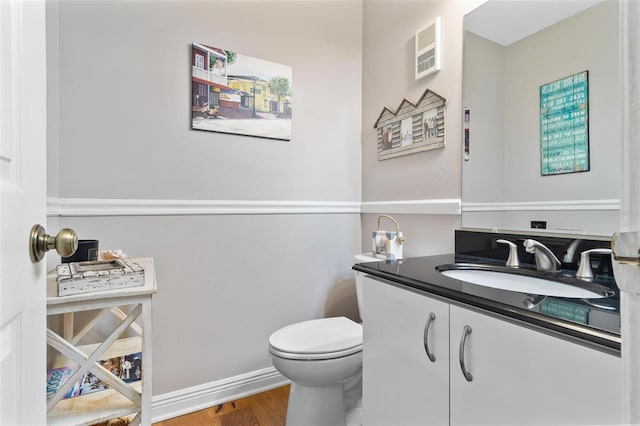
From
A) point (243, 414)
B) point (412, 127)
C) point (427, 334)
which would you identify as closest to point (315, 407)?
point (243, 414)

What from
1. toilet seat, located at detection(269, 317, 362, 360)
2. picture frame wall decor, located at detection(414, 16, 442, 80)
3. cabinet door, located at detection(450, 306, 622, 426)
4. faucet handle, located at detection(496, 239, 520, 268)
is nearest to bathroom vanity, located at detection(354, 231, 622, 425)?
cabinet door, located at detection(450, 306, 622, 426)

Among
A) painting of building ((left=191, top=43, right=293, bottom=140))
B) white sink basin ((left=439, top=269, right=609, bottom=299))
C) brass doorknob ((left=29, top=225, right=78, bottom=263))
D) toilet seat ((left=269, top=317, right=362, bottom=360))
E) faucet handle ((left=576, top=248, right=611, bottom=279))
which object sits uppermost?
painting of building ((left=191, top=43, right=293, bottom=140))

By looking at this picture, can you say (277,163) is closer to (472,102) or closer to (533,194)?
(472,102)

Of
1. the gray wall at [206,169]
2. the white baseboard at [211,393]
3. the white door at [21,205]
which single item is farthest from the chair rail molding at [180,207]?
the white baseboard at [211,393]

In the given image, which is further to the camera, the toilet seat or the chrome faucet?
the toilet seat

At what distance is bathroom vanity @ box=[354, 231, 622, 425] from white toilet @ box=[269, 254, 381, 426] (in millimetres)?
203

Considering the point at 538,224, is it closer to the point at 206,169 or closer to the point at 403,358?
the point at 403,358

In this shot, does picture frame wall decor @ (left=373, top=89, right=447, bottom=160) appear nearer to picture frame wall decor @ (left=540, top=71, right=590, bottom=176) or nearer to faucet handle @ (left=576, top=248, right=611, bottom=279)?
picture frame wall decor @ (left=540, top=71, right=590, bottom=176)

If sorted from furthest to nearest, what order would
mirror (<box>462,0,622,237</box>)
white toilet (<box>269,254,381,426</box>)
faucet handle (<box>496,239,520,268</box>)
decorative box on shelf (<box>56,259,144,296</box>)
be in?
white toilet (<box>269,254,381,426</box>) < faucet handle (<box>496,239,520,268</box>) < mirror (<box>462,0,622,237</box>) < decorative box on shelf (<box>56,259,144,296</box>)

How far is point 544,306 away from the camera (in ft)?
2.24

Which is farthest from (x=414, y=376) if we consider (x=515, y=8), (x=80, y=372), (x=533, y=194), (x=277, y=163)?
(x=515, y=8)

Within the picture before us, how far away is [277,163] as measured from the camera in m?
1.81

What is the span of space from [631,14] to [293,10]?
6.25 feet

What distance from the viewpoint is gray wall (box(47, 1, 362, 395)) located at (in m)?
1.36
